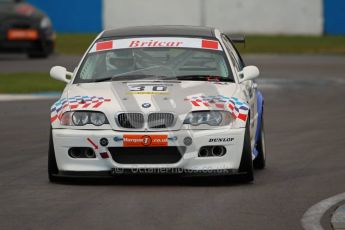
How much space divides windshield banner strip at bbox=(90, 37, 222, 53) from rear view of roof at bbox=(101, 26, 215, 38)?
0.34 feet

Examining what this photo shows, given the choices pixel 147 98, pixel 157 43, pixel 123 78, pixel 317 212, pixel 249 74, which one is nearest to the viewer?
pixel 317 212

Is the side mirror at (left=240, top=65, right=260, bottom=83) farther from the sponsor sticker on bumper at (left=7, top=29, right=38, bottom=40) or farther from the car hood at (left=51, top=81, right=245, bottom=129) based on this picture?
the sponsor sticker on bumper at (left=7, top=29, right=38, bottom=40)

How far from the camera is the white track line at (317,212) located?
28.3 ft

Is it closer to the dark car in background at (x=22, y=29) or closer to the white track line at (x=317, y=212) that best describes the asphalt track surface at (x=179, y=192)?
the white track line at (x=317, y=212)

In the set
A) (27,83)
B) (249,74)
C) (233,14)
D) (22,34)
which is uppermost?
(249,74)

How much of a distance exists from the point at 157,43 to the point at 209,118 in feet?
4.70

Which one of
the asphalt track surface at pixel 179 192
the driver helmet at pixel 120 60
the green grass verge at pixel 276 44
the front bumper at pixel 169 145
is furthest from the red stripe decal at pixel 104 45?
the green grass verge at pixel 276 44

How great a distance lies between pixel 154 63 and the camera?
38.2 feet

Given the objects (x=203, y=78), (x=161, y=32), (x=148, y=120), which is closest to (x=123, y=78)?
(x=203, y=78)

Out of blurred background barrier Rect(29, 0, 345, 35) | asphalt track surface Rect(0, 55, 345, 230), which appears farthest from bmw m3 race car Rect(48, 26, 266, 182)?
blurred background barrier Rect(29, 0, 345, 35)

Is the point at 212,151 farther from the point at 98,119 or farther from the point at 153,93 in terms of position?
the point at 98,119

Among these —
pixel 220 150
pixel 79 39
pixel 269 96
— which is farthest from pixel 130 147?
pixel 79 39

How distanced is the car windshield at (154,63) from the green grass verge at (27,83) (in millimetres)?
10445

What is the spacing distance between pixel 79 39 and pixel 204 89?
88.0 feet
